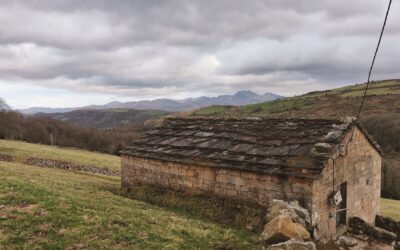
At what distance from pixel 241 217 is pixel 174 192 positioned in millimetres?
3494

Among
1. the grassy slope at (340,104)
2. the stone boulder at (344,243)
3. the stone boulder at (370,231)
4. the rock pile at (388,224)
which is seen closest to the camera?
the stone boulder at (344,243)

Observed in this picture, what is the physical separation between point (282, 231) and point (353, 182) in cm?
582

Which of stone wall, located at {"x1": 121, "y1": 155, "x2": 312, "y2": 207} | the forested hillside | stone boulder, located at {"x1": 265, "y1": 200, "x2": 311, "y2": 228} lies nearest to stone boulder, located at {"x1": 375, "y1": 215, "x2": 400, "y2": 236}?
stone wall, located at {"x1": 121, "y1": 155, "x2": 312, "y2": 207}

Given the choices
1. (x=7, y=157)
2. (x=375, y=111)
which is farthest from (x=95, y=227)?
(x=375, y=111)

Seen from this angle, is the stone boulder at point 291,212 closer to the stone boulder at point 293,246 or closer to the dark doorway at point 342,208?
the stone boulder at point 293,246

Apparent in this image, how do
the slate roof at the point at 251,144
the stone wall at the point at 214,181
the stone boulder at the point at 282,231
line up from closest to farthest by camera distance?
the stone boulder at the point at 282,231 < the stone wall at the point at 214,181 < the slate roof at the point at 251,144

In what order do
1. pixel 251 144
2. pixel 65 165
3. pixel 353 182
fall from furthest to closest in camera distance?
pixel 65 165, pixel 251 144, pixel 353 182

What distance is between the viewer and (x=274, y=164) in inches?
423

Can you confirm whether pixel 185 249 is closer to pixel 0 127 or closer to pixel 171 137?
pixel 171 137

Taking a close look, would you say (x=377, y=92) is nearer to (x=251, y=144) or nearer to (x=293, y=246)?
(x=251, y=144)

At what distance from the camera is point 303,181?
32.6 ft

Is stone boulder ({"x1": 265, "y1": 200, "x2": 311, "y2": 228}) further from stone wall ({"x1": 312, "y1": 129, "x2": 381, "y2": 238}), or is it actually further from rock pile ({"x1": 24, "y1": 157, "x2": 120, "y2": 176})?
rock pile ({"x1": 24, "y1": 157, "x2": 120, "y2": 176})

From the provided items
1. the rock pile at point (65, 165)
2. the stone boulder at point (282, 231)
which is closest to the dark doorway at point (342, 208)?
the stone boulder at point (282, 231)

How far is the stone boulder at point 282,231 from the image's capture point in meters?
7.55
